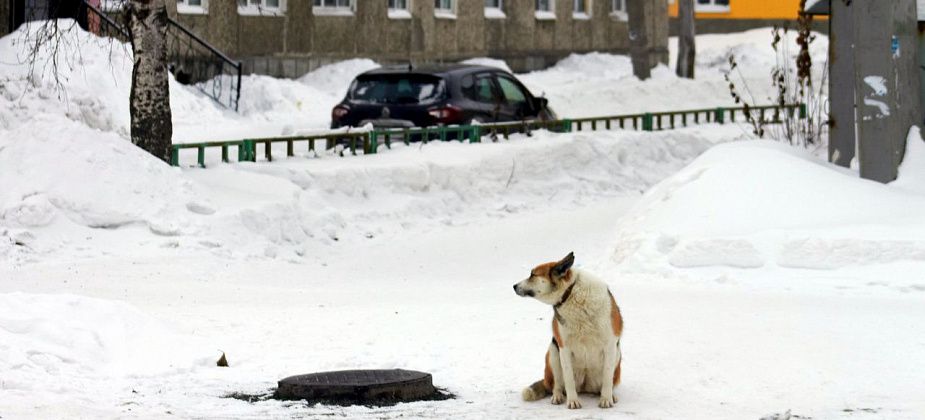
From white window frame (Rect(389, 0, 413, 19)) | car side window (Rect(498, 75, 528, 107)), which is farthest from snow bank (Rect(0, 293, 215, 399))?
white window frame (Rect(389, 0, 413, 19))

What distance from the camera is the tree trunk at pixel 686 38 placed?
136ft

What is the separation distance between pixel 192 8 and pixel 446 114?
11.6 m

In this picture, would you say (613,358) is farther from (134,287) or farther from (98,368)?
(134,287)

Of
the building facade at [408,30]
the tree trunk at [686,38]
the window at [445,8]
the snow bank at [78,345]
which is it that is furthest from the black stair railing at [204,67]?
the snow bank at [78,345]

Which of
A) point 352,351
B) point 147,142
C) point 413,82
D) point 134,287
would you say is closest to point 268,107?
point 413,82

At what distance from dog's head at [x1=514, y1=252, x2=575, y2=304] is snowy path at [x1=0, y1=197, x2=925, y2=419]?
0.62m

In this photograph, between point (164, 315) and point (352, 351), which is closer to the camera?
point (352, 351)

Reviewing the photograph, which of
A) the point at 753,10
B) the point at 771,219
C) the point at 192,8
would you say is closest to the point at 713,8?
the point at 753,10

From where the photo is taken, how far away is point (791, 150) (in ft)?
60.2

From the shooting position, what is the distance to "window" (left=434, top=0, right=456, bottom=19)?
41.5 metres

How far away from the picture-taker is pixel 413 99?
2381 centimetres

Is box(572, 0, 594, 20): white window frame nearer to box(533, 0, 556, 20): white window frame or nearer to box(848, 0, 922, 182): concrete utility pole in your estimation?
box(533, 0, 556, 20): white window frame

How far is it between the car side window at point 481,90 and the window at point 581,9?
2188 cm

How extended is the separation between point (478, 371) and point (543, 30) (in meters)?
35.4
